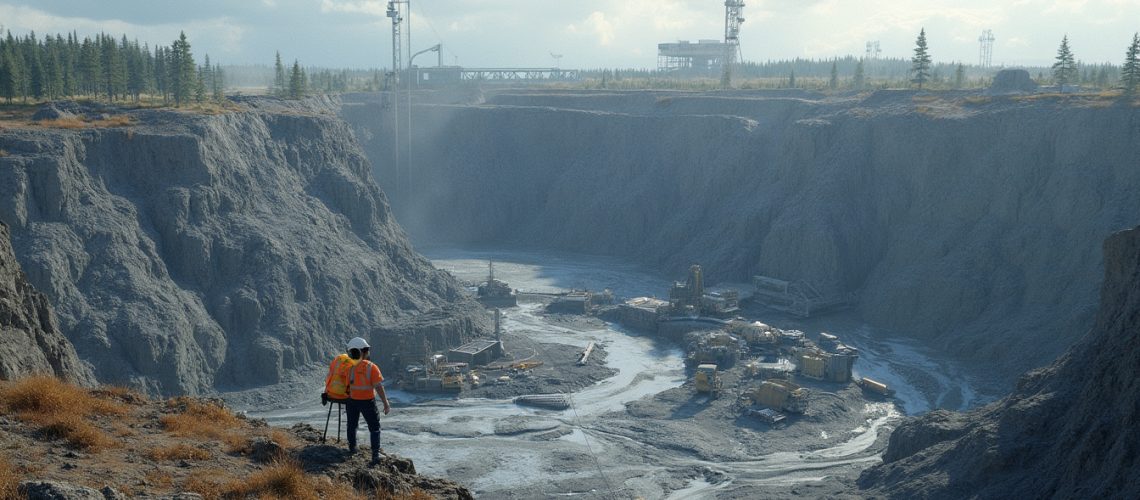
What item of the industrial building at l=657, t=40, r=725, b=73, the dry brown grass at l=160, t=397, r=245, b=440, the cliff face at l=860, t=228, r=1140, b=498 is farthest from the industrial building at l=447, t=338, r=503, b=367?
the industrial building at l=657, t=40, r=725, b=73

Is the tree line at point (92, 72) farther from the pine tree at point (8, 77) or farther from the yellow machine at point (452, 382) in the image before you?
the yellow machine at point (452, 382)

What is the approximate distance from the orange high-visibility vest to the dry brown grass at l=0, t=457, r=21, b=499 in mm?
4834

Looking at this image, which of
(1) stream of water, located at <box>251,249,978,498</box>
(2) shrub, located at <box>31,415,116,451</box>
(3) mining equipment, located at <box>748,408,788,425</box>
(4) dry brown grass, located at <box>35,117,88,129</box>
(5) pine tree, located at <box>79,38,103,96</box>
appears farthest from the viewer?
(5) pine tree, located at <box>79,38,103,96</box>

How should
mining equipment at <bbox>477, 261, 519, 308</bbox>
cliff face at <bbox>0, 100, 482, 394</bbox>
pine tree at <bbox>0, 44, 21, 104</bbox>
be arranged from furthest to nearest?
mining equipment at <bbox>477, 261, 519, 308</bbox> < pine tree at <bbox>0, 44, 21, 104</bbox> < cliff face at <bbox>0, 100, 482, 394</bbox>

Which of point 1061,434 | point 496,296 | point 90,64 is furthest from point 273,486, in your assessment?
point 90,64

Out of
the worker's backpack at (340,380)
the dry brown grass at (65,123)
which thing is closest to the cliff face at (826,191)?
the dry brown grass at (65,123)

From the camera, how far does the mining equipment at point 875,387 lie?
152 feet

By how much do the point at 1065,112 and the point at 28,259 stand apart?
55752mm

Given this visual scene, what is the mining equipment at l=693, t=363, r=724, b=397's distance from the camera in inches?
1783

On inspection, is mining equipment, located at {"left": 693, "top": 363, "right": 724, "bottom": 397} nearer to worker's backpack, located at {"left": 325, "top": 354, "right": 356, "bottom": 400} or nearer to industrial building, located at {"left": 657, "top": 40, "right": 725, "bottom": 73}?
worker's backpack, located at {"left": 325, "top": 354, "right": 356, "bottom": 400}

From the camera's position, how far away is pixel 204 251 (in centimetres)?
4956

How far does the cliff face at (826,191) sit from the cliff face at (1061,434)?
1861cm

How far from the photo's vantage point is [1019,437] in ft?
93.3

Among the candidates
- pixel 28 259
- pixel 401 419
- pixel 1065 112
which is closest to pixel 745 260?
pixel 1065 112
